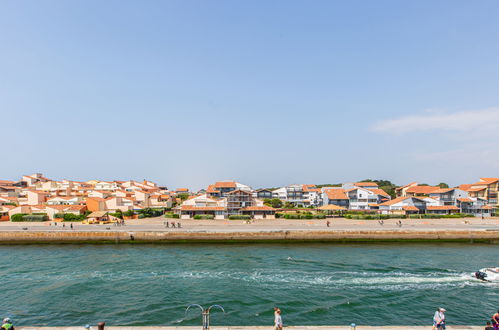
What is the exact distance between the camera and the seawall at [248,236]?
45.8 meters

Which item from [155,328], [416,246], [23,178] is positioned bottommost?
[416,246]

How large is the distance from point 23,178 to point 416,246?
512 ft

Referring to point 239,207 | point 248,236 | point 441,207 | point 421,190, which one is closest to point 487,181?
point 421,190

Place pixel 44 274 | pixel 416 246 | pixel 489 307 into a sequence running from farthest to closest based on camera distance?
1. pixel 416 246
2. pixel 44 274
3. pixel 489 307

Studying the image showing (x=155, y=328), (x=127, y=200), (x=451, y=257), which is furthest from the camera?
(x=127, y=200)

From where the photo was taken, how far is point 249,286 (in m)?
25.2

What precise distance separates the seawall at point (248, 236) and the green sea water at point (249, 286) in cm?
554

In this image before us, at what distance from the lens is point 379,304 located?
21.1 m

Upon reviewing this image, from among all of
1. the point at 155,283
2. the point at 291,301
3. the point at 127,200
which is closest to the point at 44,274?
the point at 155,283

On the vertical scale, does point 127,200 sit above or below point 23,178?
below

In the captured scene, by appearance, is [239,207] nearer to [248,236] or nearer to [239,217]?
[239,217]

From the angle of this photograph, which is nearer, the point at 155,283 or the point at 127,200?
the point at 155,283

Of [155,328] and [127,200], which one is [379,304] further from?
[127,200]

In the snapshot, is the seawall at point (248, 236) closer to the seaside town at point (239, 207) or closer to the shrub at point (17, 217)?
the seaside town at point (239, 207)
